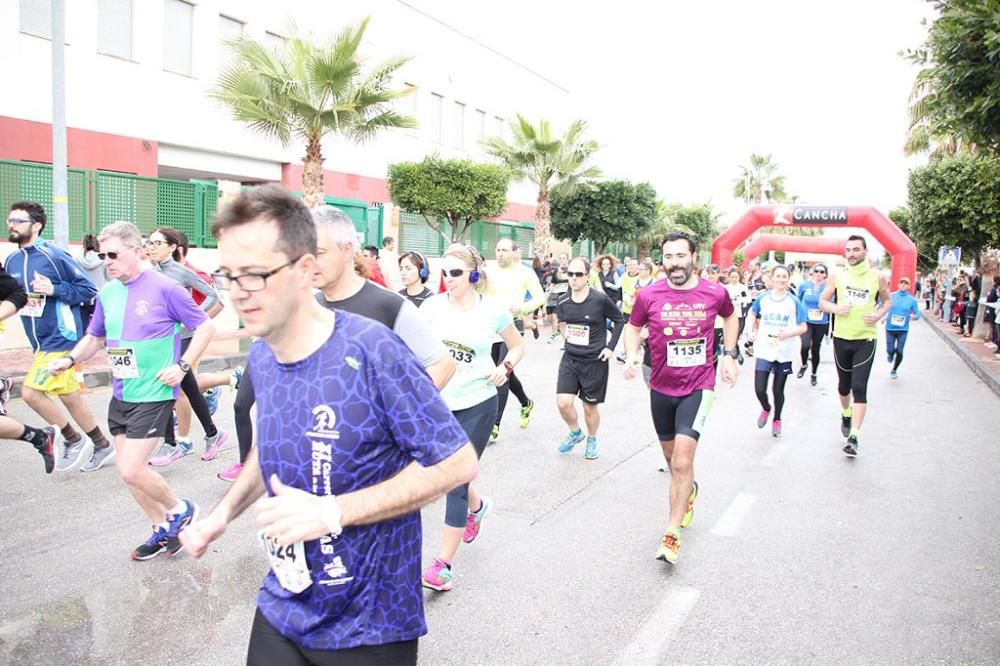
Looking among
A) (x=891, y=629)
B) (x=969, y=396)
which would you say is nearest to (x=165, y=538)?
(x=891, y=629)

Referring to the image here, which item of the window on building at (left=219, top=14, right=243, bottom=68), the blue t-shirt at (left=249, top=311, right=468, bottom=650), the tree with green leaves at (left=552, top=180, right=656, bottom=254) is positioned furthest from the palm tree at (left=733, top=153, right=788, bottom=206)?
the blue t-shirt at (left=249, top=311, right=468, bottom=650)

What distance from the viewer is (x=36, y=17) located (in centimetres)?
1672

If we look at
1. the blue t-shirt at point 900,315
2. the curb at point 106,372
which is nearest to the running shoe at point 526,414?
the curb at point 106,372

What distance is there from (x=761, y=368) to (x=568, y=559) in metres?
4.82

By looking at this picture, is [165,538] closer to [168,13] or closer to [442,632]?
[442,632]

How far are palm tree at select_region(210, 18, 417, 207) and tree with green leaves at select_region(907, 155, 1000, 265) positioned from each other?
52.7ft

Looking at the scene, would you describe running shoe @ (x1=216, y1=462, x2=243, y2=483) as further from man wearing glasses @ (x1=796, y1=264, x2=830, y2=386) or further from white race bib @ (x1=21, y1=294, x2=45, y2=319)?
man wearing glasses @ (x1=796, y1=264, x2=830, y2=386)

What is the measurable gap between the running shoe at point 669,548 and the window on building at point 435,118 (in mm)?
26643

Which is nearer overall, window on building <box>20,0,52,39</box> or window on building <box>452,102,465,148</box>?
window on building <box>20,0,52,39</box>

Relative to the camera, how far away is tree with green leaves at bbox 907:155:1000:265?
22.6 meters

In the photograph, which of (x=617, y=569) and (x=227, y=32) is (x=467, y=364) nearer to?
(x=617, y=569)

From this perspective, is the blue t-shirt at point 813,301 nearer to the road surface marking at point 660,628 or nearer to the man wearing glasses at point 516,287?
the man wearing glasses at point 516,287

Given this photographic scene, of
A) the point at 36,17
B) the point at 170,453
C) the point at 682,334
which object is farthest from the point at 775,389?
the point at 36,17

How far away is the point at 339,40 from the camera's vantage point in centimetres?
1572
